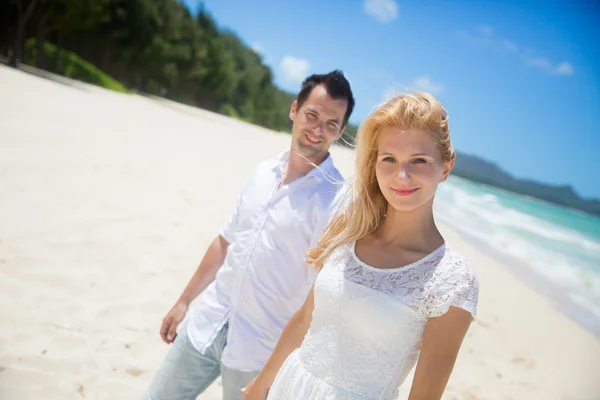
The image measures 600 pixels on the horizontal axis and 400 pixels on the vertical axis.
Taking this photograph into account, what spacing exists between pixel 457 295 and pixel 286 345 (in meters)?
0.77

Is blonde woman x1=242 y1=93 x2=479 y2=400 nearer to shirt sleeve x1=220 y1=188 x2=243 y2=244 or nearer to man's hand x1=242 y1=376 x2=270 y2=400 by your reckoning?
man's hand x1=242 y1=376 x2=270 y2=400

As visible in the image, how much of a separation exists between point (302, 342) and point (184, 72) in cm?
5072

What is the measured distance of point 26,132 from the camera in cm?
855

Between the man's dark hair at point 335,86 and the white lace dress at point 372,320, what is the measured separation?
1.11 meters

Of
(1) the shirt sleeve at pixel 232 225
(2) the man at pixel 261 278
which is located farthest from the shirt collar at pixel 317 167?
(1) the shirt sleeve at pixel 232 225

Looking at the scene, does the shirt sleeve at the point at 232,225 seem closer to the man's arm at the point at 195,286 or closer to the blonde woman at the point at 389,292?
the man's arm at the point at 195,286

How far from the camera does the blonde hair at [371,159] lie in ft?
4.97

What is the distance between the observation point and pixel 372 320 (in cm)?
139

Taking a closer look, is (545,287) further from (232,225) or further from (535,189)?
(535,189)

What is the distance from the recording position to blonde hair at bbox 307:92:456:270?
151cm

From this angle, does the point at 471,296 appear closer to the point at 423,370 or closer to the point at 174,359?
the point at 423,370

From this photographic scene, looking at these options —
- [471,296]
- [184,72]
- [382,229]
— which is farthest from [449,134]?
[184,72]

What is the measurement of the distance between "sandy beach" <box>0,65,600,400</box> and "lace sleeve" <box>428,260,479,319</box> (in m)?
2.02

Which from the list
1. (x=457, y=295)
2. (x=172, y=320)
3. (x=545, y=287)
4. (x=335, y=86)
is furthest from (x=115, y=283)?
(x=545, y=287)
